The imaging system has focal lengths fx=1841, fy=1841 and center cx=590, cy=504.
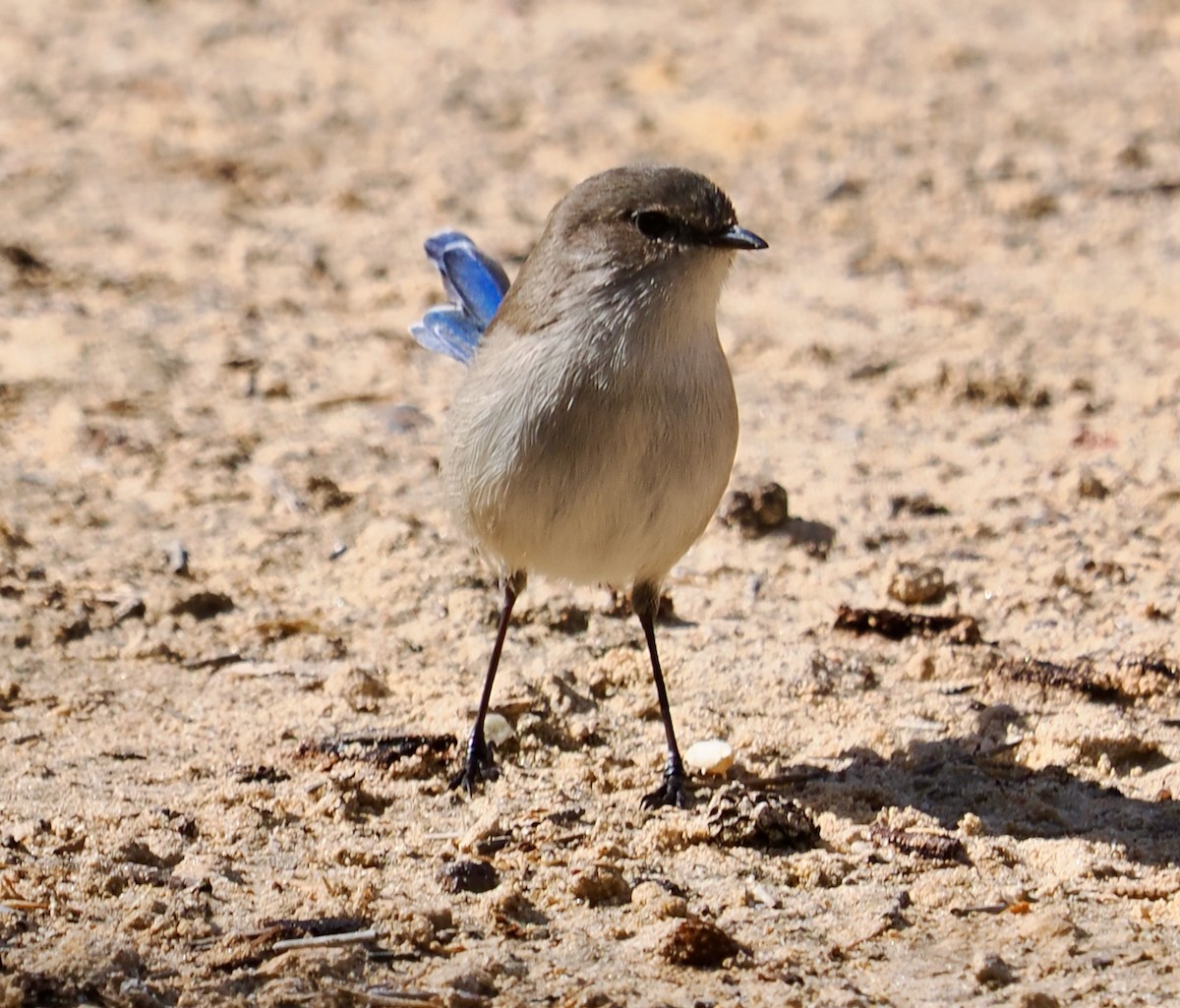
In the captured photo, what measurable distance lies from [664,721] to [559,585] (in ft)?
3.73

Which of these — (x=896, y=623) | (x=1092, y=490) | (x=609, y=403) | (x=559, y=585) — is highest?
(x=609, y=403)

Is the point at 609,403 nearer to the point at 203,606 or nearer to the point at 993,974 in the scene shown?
the point at 993,974

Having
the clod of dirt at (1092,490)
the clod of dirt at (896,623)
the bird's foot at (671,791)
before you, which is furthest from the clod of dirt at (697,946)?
the clod of dirt at (1092,490)

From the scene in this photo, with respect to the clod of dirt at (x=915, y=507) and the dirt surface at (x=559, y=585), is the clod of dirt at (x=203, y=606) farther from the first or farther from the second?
the clod of dirt at (x=915, y=507)

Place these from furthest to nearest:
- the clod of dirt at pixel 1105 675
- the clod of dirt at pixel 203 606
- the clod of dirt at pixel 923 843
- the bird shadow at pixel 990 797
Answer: the clod of dirt at pixel 203 606 < the clod of dirt at pixel 1105 675 < the bird shadow at pixel 990 797 < the clod of dirt at pixel 923 843

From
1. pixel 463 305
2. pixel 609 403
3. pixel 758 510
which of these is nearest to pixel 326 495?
pixel 463 305

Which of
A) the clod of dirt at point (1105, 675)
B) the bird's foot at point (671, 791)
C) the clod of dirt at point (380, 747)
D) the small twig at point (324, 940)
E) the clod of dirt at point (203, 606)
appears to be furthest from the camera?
the clod of dirt at point (203, 606)

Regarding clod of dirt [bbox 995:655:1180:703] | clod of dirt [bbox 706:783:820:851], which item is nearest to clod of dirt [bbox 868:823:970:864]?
clod of dirt [bbox 706:783:820:851]

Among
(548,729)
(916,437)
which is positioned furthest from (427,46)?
(548,729)

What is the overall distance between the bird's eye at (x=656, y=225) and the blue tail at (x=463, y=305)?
1145mm

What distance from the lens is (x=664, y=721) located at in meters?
4.95

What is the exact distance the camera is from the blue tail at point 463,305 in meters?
5.87

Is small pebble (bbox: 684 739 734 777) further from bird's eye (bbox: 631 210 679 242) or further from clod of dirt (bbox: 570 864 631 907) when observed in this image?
bird's eye (bbox: 631 210 679 242)

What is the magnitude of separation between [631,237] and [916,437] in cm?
261
